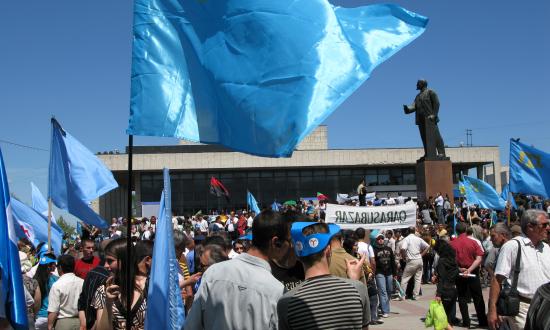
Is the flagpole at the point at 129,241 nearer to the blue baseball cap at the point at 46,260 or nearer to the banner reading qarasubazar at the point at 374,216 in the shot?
the blue baseball cap at the point at 46,260

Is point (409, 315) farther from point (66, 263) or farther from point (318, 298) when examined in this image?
point (318, 298)

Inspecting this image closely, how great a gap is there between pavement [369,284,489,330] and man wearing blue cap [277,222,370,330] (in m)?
7.99

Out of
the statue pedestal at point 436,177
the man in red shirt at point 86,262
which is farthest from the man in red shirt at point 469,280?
the statue pedestal at point 436,177

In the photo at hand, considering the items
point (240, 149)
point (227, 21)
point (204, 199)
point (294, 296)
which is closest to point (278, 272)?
Answer: point (240, 149)

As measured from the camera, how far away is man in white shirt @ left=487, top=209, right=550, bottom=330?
585cm

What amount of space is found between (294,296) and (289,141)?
107 centimetres

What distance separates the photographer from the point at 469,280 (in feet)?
37.4

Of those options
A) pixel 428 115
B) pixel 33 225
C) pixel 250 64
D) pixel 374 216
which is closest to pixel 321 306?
pixel 250 64

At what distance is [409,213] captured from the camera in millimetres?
16516

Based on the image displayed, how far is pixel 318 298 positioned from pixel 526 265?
10.1 feet

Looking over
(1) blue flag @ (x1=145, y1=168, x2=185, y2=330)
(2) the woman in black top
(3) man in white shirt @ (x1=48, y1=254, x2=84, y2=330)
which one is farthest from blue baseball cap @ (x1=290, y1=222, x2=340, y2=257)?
(2) the woman in black top

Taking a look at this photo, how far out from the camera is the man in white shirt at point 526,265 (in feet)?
19.2

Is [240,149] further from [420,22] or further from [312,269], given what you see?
[420,22]

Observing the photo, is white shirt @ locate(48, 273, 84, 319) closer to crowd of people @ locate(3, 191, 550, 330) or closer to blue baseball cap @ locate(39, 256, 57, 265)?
crowd of people @ locate(3, 191, 550, 330)
